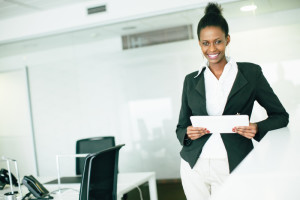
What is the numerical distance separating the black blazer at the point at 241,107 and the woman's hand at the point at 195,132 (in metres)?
0.04

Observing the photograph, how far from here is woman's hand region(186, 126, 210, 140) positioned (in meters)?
1.56

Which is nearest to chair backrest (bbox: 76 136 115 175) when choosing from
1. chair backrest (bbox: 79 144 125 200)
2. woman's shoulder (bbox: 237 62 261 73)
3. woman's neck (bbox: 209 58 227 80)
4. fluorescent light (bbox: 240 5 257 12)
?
chair backrest (bbox: 79 144 125 200)

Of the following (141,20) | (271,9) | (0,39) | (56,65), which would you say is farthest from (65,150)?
(271,9)

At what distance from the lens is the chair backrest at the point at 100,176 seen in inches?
76.3

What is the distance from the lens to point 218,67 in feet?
5.50

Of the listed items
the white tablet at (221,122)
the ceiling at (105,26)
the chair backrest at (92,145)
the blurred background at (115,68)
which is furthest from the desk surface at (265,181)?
the ceiling at (105,26)

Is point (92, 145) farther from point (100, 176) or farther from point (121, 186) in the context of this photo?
point (100, 176)

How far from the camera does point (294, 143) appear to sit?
1.09 metres

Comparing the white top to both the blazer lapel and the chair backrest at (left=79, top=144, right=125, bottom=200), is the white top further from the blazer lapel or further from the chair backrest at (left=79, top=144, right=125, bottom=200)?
the chair backrest at (left=79, top=144, right=125, bottom=200)

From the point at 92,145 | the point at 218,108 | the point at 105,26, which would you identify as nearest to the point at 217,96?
the point at 218,108

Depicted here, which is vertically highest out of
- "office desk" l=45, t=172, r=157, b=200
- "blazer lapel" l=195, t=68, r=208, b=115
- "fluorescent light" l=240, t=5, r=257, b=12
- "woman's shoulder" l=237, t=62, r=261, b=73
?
"fluorescent light" l=240, t=5, r=257, b=12

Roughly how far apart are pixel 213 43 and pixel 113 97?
2.97 m

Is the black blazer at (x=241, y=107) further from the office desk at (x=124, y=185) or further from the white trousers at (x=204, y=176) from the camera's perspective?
the office desk at (x=124, y=185)

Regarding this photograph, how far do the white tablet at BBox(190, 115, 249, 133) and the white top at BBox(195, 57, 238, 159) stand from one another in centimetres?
7
